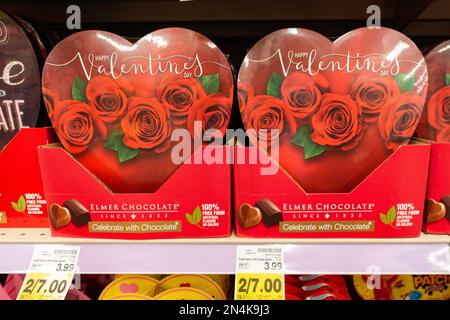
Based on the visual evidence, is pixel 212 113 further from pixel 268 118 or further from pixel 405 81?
pixel 405 81

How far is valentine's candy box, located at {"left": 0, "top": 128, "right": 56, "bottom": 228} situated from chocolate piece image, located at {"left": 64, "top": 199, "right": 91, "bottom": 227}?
0.43 feet

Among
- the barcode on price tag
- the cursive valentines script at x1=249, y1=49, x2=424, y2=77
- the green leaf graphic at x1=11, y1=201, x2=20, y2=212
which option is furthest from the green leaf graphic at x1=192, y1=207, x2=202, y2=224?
the green leaf graphic at x1=11, y1=201, x2=20, y2=212

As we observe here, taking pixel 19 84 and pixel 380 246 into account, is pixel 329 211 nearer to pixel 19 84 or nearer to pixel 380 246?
pixel 380 246

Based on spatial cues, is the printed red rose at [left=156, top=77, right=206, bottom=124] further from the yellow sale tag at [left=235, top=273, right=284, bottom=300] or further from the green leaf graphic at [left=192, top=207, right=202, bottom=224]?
the yellow sale tag at [left=235, top=273, right=284, bottom=300]

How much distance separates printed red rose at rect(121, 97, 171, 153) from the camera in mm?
841

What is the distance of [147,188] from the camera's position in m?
0.89

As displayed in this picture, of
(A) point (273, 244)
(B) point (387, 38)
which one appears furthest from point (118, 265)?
(B) point (387, 38)

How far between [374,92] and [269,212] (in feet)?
1.15

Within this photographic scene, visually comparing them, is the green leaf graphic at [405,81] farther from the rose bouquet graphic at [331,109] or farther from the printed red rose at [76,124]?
the printed red rose at [76,124]

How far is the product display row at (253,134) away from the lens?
2.66 feet

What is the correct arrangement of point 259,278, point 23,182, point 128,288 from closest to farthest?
point 259,278, point 23,182, point 128,288

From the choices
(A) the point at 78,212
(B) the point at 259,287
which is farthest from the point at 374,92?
(A) the point at 78,212

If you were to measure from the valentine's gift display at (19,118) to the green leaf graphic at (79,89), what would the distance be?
112 mm

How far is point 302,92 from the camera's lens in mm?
826
